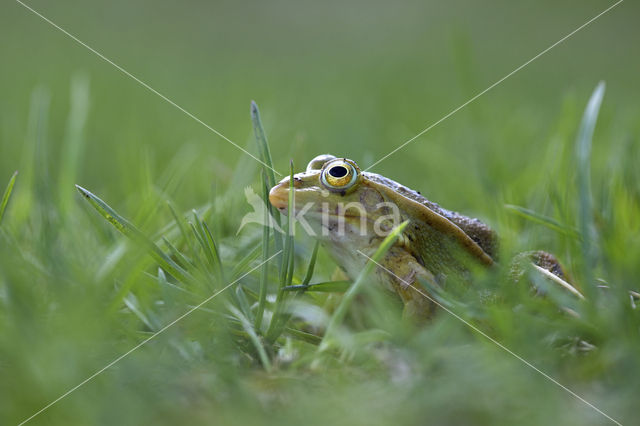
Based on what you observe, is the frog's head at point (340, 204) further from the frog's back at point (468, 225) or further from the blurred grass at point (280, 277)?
the blurred grass at point (280, 277)

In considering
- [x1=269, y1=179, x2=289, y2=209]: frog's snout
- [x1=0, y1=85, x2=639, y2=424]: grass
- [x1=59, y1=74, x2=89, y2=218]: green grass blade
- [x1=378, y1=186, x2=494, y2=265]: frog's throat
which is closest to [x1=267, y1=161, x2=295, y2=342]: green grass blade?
[x1=0, y1=85, x2=639, y2=424]: grass

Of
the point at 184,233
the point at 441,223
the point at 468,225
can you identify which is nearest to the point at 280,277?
the point at 184,233

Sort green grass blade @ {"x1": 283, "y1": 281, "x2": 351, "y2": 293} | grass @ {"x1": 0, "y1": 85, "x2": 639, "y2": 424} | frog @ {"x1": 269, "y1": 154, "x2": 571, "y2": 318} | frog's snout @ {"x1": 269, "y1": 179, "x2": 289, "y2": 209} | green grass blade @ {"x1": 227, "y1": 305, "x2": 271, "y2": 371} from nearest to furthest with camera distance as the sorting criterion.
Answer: grass @ {"x1": 0, "y1": 85, "x2": 639, "y2": 424} < green grass blade @ {"x1": 227, "y1": 305, "x2": 271, "y2": 371} < green grass blade @ {"x1": 283, "y1": 281, "x2": 351, "y2": 293} < frog's snout @ {"x1": 269, "y1": 179, "x2": 289, "y2": 209} < frog @ {"x1": 269, "y1": 154, "x2": 571, "y2": 318}

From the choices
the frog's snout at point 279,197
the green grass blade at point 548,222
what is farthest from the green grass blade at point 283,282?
the green grass blade at point 548,222

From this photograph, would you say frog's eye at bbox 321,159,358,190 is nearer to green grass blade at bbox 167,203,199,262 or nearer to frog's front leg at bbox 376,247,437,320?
frog's front leg at bbox 376,247,437,320

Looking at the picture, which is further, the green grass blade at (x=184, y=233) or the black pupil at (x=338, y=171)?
the black pupil at (x=338, y=171)
